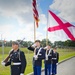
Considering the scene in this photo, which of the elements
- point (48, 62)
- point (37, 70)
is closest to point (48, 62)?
point (48, 62)

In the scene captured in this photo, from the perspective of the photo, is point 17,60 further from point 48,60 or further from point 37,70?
point 48,60

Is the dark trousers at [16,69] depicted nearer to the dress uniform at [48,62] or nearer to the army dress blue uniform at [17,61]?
the army dress blue uniform at [17,61]

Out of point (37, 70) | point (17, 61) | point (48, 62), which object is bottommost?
point (37, 70)

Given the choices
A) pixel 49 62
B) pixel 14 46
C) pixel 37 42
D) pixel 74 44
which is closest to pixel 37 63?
pixel 37 42

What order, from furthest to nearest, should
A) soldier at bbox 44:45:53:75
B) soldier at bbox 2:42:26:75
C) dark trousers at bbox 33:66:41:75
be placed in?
soldier at bbox 44:45:53:75 < dark trousers at bbox 33:66:41:75 < soldier at bbox 2:42:26:75

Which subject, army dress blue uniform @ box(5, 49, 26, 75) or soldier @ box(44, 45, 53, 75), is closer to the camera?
army dress blue uniform @ box(5, 49, 26, 75)

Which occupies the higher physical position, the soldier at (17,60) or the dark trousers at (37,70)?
the soldier at (17,60)

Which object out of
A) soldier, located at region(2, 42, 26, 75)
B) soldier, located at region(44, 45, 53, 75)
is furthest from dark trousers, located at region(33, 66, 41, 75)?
soldier, located at region(2, 42, 26, 75)

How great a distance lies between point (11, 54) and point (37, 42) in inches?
88.1

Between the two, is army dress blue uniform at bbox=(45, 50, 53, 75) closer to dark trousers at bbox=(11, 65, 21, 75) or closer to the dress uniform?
the dress uniform

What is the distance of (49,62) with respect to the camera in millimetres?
14125

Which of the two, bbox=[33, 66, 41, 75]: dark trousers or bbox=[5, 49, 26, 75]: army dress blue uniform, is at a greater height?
bbox=[5, 49, 26, 75]: army dress blue uniform

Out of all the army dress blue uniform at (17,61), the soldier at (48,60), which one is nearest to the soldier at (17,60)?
the army dress blue uniform at (17,61)

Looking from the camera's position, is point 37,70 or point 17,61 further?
point 37,70
